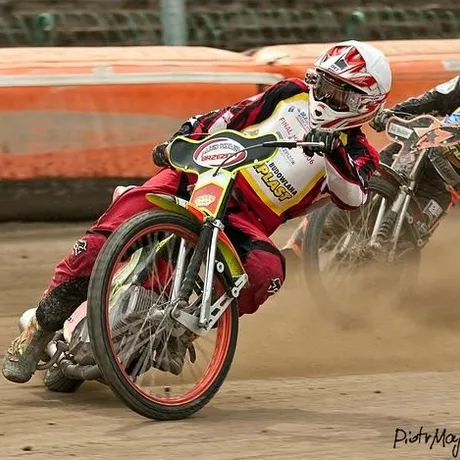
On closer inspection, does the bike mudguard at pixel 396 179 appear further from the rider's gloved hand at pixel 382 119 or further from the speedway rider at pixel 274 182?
the speedway rider at pixel 274 182

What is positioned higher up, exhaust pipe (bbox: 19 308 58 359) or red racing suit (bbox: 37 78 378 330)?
red racing suit (bbox: 37 78 378 330)

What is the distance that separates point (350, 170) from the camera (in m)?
5.81

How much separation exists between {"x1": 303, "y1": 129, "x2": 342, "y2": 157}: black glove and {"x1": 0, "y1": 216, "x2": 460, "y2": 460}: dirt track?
3.59 ft

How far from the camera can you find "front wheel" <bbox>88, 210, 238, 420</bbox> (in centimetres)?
533

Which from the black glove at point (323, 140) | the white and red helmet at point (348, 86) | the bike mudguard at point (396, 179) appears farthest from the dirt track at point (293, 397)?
the white and red helmet at point (348, 86)

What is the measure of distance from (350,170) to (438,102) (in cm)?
226

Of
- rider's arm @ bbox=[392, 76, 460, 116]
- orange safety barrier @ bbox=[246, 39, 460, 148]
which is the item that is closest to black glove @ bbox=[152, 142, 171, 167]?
rider's arm @ bbox=[392, 76, 460, 116]

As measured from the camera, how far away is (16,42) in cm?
1205

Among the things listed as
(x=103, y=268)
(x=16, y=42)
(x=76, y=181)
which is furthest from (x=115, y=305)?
(x=16, y=42)

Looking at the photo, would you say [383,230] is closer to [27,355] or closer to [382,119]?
[382,119]

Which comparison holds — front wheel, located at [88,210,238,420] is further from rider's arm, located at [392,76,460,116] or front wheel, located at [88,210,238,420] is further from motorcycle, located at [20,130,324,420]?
rider's arm, located at [392,76,460,116]

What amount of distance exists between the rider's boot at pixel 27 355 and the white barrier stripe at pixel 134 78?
352cm

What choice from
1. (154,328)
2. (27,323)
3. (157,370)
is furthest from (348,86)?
(27,323)

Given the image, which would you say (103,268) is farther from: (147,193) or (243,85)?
(243,85)
